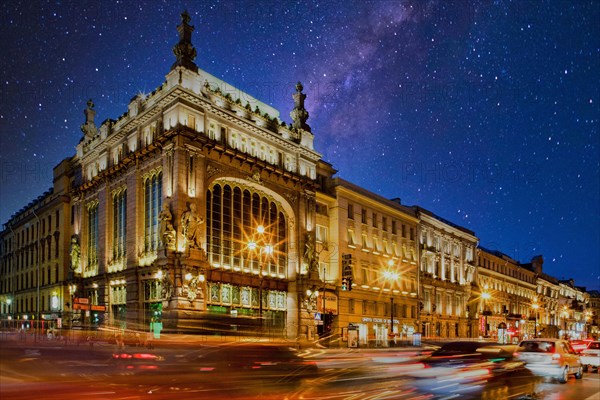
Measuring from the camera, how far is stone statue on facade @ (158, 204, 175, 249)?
41656 mm

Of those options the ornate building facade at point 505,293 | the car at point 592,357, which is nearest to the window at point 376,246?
the ornate building facade at point 505,293

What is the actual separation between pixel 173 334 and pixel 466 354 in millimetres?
23513

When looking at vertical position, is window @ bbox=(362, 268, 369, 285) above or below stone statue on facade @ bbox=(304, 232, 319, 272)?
below

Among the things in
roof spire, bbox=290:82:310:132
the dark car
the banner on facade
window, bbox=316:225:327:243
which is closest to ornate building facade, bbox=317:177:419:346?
window, bbox=316:225:327:243

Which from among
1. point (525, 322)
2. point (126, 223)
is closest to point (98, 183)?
point (126, 223)

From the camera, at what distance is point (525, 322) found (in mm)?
110250

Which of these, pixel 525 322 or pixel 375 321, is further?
pixel 525 322

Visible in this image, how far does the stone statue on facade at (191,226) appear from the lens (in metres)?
42.0

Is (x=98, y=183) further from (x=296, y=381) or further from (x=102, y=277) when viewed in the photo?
(x=296, y=381)

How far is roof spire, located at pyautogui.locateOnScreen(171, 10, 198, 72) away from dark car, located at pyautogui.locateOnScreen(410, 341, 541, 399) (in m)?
32.7

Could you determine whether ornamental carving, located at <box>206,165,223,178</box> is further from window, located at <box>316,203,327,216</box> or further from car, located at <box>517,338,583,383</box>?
car, located at <box>517,338,583,383</box>

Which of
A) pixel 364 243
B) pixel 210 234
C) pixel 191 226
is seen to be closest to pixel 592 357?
pixel 191 226

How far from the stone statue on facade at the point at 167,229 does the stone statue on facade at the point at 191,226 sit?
2.79ft

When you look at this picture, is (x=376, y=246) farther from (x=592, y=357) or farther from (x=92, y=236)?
(x=592, y=357)
